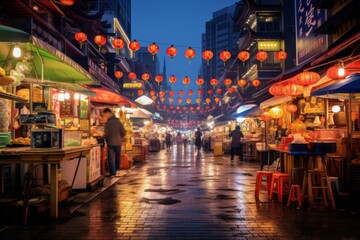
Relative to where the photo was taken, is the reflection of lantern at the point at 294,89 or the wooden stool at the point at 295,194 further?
the reflection of lantern at the point at 294,89

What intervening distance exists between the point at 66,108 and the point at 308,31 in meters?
12.3

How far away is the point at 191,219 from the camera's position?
690 cm

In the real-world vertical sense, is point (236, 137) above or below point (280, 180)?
above

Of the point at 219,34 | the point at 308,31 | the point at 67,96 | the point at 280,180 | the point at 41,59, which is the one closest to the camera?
the point at 41,59

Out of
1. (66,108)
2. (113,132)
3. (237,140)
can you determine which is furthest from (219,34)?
(66,108)

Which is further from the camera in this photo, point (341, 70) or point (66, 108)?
point (66, 108)

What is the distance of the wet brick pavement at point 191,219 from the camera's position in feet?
19.4

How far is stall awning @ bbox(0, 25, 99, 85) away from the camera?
687cm

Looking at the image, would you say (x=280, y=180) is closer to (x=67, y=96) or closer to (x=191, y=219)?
(x=191, y=219)

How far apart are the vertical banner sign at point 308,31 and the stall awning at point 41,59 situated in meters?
10.7

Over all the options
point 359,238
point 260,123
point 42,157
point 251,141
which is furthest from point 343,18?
point 42,157

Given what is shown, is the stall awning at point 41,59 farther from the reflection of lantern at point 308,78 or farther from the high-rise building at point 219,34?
the high-rise building at point 219,34

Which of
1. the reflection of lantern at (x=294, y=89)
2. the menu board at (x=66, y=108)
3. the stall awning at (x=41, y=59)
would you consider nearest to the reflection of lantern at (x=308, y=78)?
the reflection of lantern at (x=294, y=89)

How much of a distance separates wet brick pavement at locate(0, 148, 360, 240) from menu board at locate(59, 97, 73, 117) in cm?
295
